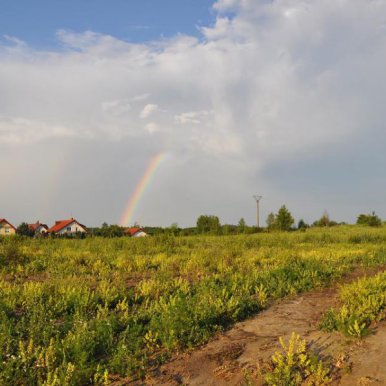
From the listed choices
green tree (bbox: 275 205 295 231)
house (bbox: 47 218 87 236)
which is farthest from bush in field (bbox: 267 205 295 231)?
house (bbox: 47 218 87 236)

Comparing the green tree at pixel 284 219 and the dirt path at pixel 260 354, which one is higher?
the green tree at pixel 284 219

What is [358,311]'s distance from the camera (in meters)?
5.88

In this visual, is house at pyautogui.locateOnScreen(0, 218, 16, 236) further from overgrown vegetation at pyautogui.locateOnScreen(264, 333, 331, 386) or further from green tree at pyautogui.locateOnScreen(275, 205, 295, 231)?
overgrown vegetation at pyautogui.locateOnScreen(264, 333, 331, 386)

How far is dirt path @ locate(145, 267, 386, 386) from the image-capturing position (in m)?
4.52

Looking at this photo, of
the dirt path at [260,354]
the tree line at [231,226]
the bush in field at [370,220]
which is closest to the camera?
the dirt path at [260,354]

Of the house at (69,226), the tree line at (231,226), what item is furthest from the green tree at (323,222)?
the house at (69,226)

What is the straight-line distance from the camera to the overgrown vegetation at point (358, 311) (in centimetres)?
542

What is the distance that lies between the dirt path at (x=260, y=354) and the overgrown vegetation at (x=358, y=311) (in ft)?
0.49

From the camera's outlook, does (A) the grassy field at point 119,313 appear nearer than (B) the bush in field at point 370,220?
Yes

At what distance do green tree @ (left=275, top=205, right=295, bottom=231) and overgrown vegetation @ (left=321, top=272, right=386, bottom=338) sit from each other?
5057 cm

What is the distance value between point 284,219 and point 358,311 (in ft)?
175

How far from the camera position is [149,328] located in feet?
19.7

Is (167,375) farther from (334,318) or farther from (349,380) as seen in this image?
(334,318)

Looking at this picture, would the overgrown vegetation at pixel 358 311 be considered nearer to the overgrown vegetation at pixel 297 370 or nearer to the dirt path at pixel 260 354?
the dirt path at pixel 260 354
